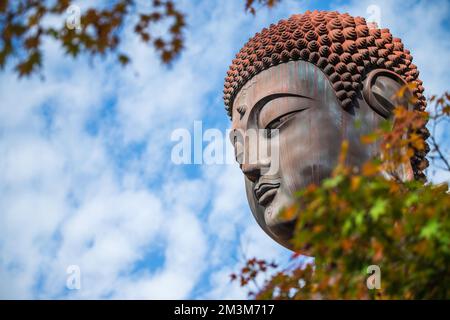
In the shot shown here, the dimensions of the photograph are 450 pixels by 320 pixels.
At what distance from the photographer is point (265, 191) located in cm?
1092

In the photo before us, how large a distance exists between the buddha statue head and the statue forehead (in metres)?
0.01

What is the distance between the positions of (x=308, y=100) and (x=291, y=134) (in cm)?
51

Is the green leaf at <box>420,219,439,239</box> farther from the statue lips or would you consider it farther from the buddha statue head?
the statue lips

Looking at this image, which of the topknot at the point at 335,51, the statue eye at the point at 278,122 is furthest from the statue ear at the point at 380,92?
the statue eye at the point at 278,122

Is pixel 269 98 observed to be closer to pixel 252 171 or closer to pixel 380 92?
pixel 252 171

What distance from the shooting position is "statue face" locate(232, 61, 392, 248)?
10.5m

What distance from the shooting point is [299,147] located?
10.7 m

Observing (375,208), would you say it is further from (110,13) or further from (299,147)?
(299,147)

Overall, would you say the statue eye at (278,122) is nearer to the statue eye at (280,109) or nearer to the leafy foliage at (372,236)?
the statue eye at (280,109)

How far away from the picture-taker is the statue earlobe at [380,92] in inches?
431

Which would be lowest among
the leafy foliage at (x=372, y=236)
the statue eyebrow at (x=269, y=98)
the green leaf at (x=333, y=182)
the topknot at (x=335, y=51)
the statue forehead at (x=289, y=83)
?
the leafy foliage at (x=372, y=236)

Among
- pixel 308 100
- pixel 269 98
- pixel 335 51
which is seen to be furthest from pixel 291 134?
pixel 335 51
